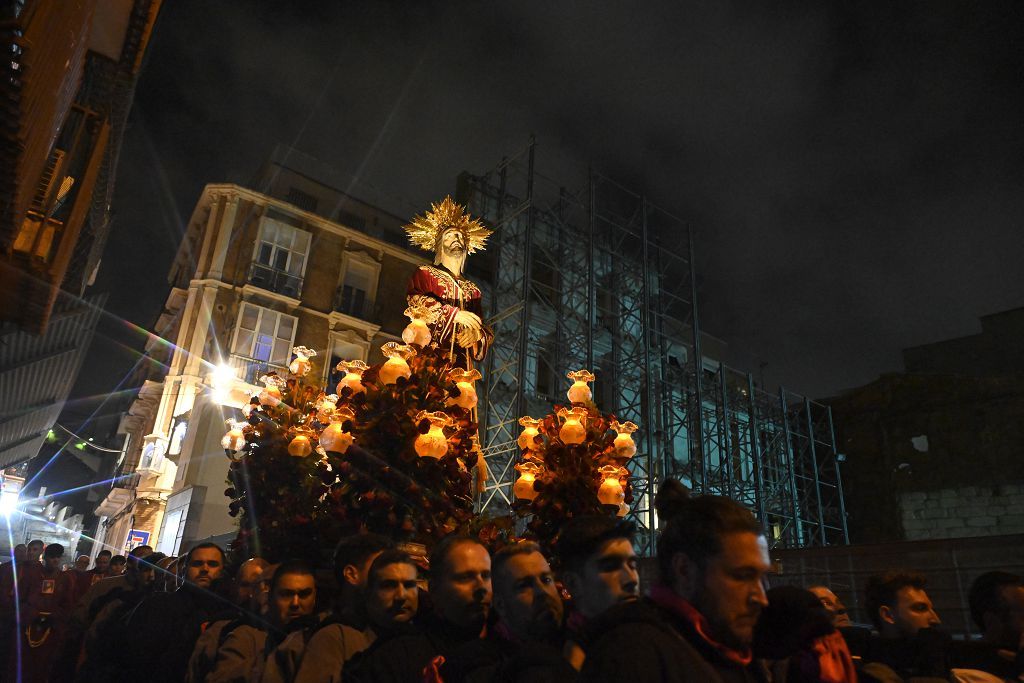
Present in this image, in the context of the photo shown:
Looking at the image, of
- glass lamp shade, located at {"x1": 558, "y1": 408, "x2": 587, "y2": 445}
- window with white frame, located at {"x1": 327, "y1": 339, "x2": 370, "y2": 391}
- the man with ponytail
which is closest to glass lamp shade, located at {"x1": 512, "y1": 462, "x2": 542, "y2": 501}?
glass lamp shade, located at {"x1": 558, "y1": 408, "x2": 587, "y2": 445}

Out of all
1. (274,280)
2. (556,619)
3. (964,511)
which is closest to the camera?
(556,619)

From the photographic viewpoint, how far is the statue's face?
23.5ft

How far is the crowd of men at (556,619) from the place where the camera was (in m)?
1.80

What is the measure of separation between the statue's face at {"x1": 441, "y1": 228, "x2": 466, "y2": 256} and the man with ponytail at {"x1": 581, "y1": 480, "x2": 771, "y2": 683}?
551 cm

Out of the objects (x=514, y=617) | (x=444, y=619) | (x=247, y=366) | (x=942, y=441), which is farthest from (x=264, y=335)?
(x=942, y=441)

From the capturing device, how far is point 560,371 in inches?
→ 730

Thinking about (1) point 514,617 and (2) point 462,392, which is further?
(2) point 462,392

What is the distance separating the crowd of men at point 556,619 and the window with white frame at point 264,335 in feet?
47.6

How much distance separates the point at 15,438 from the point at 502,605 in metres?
20.6

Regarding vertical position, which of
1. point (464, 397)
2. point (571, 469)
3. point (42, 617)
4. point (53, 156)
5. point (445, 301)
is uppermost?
point (53, 156)

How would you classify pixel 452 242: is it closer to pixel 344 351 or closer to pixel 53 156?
pixel 53 156

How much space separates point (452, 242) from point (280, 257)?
15.9 meters

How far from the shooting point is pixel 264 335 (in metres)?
20.1

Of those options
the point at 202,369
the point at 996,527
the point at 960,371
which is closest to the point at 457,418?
the point at 202,369
